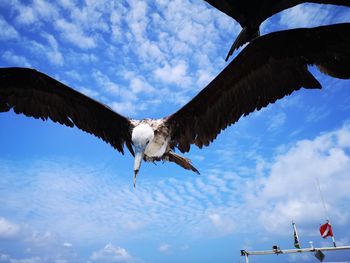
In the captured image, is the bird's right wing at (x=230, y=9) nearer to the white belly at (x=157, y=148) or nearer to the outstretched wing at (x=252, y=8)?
the outstretched wing at (x=252, y=8)

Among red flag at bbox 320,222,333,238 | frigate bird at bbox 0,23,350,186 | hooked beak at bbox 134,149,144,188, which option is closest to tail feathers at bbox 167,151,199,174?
frigate bird at bbox 0,23,350,186

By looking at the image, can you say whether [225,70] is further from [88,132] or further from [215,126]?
[88,132]

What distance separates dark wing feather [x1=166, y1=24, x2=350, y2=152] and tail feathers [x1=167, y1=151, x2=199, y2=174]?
20 cm

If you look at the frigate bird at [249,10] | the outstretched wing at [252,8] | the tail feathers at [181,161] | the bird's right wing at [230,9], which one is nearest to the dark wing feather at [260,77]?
the tail feathers at [181,161]

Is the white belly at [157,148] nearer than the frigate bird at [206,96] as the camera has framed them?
No

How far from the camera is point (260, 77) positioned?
19.1 feet

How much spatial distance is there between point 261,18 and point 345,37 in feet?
5.55

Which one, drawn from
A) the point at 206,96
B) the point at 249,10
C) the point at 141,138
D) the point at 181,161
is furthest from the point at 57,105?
the point at 249,10

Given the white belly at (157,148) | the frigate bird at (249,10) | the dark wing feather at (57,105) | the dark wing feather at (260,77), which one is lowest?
the white belly at (157,148)

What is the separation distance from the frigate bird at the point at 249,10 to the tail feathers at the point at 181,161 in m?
1.95

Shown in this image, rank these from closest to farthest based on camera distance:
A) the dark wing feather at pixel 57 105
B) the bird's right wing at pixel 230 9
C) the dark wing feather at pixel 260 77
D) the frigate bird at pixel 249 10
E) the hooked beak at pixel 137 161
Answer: the dark wing feather at pixel 260 77
the hooked beak at pixel 137 161
the frigate bird at pixel 249 10
the bird's right wing at pixel 230 9
the dark wing feather at pixel 57 105

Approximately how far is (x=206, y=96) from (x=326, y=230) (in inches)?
287

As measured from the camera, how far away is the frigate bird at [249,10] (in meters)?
6.22

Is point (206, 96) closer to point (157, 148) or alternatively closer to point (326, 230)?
point (157, 148)
